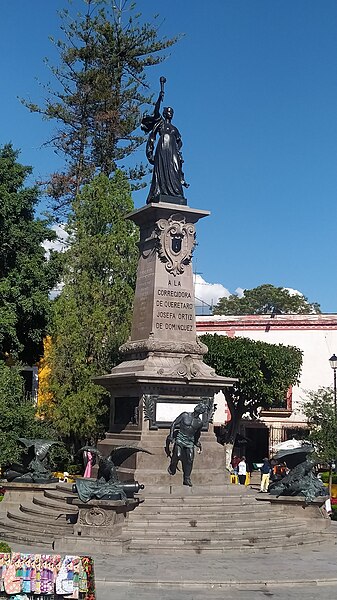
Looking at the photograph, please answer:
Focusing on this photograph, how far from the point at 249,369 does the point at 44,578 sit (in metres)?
28.8

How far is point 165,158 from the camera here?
22.9 m

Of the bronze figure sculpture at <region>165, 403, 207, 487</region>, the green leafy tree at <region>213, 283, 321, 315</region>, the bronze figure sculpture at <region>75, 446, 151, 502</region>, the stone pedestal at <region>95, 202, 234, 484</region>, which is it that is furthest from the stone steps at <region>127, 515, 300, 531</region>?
the green leafy tree at <region>213, 283, 321, 315</region>

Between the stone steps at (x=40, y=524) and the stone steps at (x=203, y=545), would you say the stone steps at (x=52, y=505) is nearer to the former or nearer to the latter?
the stone steps at (x=40, y=524)

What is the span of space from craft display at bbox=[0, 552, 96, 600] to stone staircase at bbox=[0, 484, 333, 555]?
194 inches

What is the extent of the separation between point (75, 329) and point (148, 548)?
17.2 meters

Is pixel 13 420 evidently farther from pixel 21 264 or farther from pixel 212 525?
pixel 21 264

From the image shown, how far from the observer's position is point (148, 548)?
50.7 feet

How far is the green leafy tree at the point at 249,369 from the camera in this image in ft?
127

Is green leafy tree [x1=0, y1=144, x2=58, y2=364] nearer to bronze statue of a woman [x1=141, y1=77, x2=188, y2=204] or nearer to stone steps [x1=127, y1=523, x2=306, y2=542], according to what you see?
bronze statue of a woman [x1=141, y1=77, x2=188, y2=204]

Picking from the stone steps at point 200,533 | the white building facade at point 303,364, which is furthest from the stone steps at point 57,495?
the white building facade at point 303,364

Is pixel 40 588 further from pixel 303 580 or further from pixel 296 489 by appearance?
pixel 296 489

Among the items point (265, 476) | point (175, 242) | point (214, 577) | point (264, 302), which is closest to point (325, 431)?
point (265, 476)

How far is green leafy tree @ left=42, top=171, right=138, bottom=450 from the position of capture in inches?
1211

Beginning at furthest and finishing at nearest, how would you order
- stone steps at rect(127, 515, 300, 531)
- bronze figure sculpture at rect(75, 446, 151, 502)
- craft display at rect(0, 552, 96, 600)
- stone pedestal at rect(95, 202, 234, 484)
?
stone pedestal at rect(95, 202, 234, 484) < stone steps at rect(127, 515, 300, 531) < bronze figure sculpture at rect(75, 446, 151, 502) < craft display at rect(0, 552, 96, 600)
